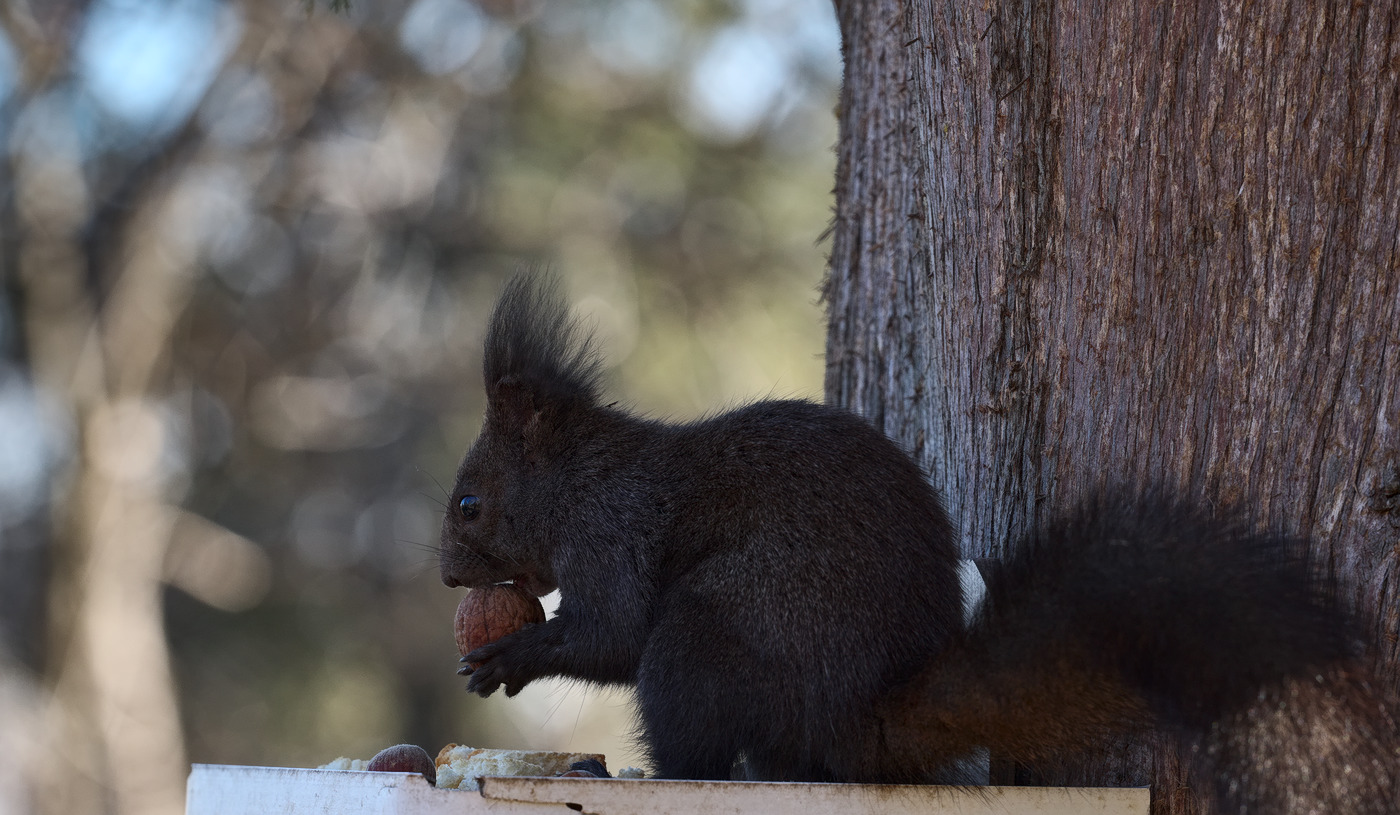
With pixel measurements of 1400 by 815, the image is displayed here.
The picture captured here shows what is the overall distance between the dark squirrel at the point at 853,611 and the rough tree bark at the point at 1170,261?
0.25 meters

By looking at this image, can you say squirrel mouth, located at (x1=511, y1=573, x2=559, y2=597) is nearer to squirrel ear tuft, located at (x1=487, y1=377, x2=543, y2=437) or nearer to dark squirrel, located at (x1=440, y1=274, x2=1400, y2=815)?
dark squirrel, located at (x1=440, y1=274, x2=1400, y2=815)

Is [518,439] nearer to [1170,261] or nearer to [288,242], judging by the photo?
[1170,261]

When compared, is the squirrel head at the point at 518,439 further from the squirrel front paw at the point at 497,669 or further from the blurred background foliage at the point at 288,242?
the blurred background foliage at the point at 288,242

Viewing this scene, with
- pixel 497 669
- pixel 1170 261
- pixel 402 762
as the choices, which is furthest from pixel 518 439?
pixel 1170 261

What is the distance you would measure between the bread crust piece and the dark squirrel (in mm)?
168

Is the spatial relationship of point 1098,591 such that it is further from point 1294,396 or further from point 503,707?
point 503,707

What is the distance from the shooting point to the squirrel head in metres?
2.63

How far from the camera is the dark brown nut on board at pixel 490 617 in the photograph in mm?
2447

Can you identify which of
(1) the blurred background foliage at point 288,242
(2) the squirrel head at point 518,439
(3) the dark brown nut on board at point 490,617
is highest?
(1) the blurred background foliage at point 288,242

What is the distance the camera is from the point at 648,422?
269cm

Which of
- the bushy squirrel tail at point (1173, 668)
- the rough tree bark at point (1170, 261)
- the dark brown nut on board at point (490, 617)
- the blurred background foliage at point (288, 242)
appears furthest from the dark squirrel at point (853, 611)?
the blurred background foliage at point (288, 242)

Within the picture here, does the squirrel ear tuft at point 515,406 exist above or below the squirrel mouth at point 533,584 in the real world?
above

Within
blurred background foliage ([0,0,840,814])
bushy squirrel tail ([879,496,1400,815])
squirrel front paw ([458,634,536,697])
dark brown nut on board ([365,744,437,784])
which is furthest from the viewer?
blurred background foliage ([0,0,840,814])

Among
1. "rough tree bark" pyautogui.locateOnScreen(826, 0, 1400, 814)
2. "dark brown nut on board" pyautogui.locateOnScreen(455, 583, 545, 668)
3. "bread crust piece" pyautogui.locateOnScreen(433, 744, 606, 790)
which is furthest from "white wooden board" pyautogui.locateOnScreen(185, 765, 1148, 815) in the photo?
"dark brown nut on board" pyautogui.locateOnScreen(455, 583, 545, 668)
